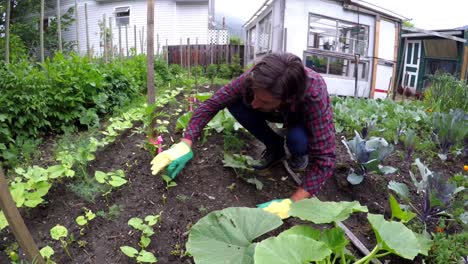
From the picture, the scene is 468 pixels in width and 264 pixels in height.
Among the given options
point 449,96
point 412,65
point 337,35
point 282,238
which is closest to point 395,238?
point 282,238

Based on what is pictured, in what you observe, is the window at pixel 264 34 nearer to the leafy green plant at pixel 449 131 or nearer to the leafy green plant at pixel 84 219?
the leafy green plant at pixel 449 131

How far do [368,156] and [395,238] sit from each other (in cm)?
87

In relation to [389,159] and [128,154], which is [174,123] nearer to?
[128,154]

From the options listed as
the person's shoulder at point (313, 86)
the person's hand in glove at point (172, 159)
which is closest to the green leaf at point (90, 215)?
the person's hand in glove at point (172, 159)

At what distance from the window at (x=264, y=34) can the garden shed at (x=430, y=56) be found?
475cm

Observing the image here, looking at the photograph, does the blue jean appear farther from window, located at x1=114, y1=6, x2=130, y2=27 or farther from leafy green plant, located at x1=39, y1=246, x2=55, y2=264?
window, located at x1=114, y1=6, x2=130, y2=27

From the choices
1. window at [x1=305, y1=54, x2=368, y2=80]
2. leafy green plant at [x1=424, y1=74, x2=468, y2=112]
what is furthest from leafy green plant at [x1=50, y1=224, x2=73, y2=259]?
window at [x1=305, y1=54, x2=368, y2=80]

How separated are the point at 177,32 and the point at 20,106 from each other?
9.57 metres

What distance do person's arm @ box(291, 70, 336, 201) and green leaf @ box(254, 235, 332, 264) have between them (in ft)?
1.56

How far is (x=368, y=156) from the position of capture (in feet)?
6.48

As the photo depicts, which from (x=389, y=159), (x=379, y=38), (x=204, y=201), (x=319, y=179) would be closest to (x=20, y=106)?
(x=204, y=201)

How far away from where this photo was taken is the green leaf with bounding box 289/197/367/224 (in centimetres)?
120

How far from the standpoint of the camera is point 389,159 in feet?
8.39

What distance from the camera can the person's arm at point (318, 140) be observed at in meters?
1.56
